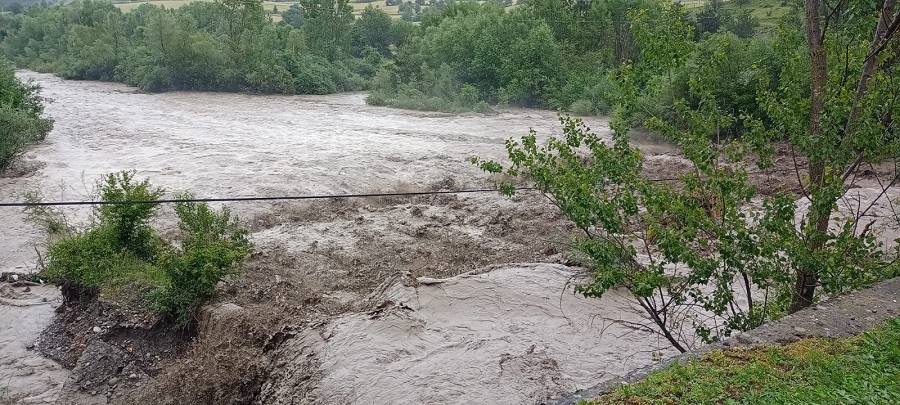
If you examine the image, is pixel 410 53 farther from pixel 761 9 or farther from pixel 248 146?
pixel 761 9

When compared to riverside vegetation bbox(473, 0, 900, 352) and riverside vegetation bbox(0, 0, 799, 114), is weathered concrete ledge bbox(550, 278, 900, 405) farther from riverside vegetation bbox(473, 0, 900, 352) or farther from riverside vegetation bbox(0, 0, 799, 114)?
riverside vegetation bbox(0, 0, 799, 114)

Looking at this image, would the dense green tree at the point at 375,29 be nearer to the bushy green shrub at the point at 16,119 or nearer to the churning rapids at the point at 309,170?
the churning rapids at the point at 309,170

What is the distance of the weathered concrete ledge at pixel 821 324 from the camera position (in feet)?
16.9

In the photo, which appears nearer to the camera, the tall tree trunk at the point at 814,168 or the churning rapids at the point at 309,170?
the tall tree trunk at the point at 814,168

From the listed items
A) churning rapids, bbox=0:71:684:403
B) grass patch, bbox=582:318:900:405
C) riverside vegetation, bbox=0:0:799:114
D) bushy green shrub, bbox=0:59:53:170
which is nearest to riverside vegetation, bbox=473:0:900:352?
grass patch, bbox=582:318:900:405

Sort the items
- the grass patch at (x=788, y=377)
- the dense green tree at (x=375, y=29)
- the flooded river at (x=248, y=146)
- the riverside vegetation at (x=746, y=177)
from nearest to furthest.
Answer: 1. the grass patch at (x=788, y=377)
2. the riverside vegetation at (x=746, y=177)
3. the flooded river at (x=248, y=146)
4. the dense green tree at (x=375, y=29)

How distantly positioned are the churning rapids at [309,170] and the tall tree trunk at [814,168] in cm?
283

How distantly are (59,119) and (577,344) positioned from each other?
83.4 ft

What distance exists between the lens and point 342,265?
13.0 meters

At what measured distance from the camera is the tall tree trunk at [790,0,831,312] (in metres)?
5.86

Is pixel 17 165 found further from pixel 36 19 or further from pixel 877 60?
pixel 36 19

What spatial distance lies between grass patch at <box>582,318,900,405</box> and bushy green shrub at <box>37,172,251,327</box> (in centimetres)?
772

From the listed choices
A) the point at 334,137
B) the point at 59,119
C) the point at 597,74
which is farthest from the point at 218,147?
the point at 597,74

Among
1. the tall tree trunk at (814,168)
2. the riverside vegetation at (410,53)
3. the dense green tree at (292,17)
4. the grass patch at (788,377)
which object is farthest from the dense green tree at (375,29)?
the grass patch at (788,377)
